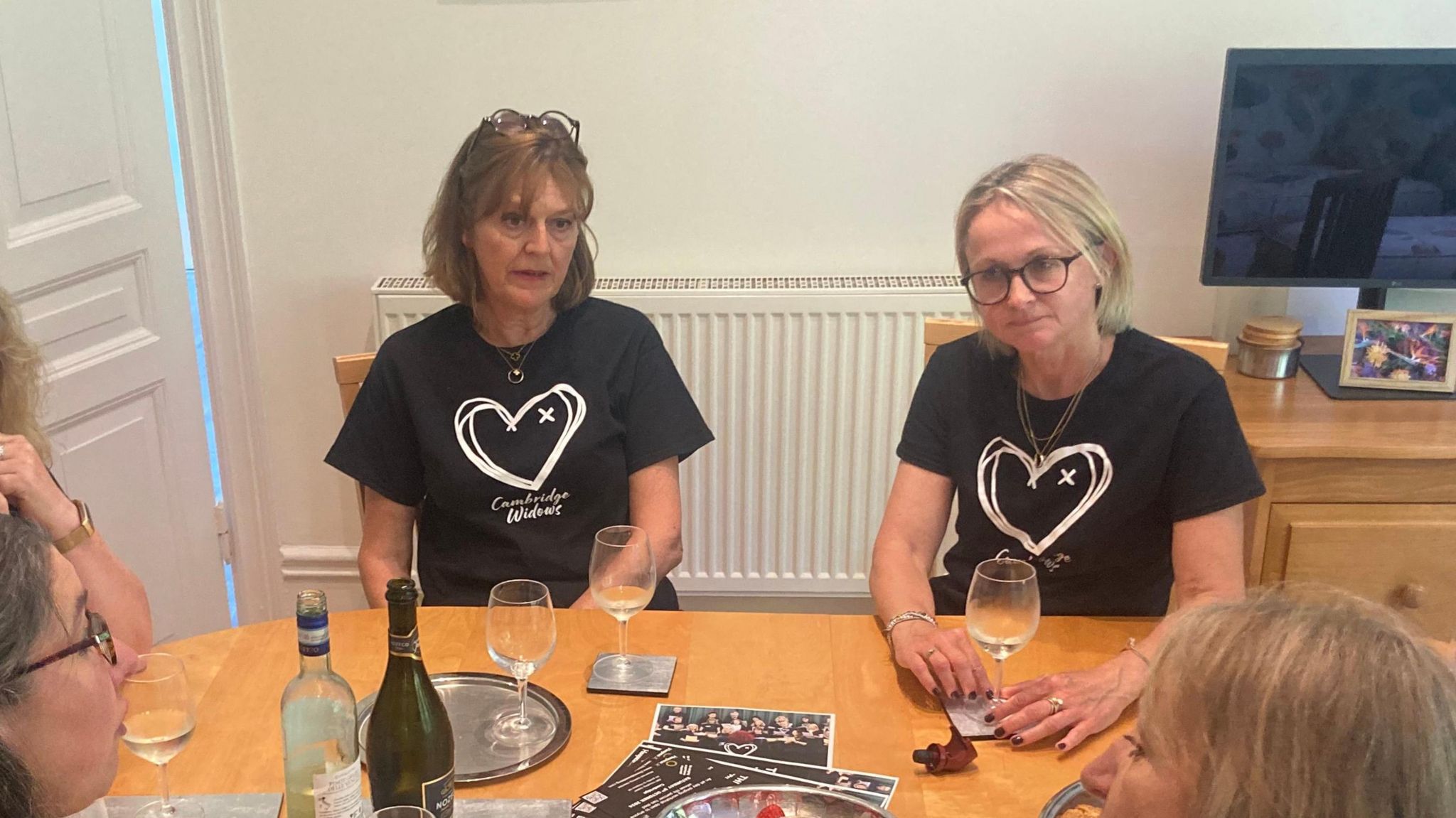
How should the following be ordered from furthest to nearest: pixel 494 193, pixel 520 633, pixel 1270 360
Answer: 1. pixel 1270 360
2. pixel 494 193
3. pixel 520 633

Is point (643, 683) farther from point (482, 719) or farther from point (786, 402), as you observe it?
point (786, 402)

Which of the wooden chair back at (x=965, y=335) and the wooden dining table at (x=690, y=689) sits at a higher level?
the wooden chair back at (x=965, y=335)

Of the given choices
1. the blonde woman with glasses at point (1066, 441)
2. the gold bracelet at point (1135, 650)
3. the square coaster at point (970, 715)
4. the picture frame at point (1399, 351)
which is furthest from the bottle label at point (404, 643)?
the picture frame at point (1399, 351)

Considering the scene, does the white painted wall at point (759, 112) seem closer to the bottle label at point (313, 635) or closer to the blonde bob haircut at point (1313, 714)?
the bottle label at point (313, 635)

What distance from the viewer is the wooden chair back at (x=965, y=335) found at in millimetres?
1929

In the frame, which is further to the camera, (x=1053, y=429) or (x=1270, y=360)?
(x=1270, y=360)

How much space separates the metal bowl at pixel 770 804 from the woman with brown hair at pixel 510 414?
2.30 feet

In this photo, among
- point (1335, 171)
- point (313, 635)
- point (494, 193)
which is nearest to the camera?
point (313, 635)

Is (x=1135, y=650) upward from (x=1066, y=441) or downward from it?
downward

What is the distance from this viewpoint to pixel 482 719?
1399 mm

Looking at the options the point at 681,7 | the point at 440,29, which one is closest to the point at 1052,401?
the point at 681,7

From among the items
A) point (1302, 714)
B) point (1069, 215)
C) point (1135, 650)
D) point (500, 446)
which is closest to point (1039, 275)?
point (1069, 215)

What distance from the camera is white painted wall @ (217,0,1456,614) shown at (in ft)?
8.77

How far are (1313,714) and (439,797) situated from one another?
0.76 m
